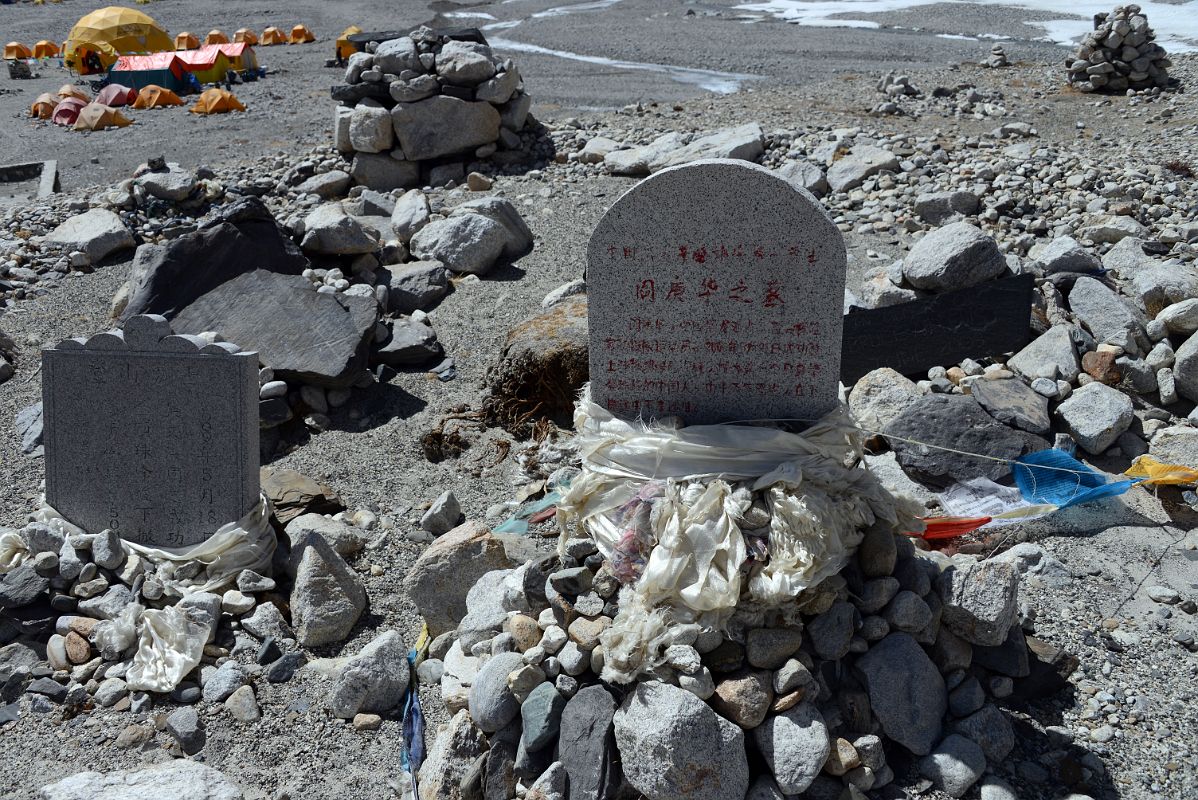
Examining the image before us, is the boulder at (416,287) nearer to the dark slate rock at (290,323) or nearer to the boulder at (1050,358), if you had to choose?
the dark slate rock at (290,323)

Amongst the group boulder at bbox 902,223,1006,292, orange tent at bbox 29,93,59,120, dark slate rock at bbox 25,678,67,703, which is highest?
boulder at bbox 902,223,1006,292

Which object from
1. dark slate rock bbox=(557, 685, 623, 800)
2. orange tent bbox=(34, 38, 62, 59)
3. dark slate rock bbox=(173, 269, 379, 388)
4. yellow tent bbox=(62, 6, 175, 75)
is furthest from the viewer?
orange tent bbox=(34, 38, 62, 59)

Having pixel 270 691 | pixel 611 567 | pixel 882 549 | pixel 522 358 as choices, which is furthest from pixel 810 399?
pixel 522 358

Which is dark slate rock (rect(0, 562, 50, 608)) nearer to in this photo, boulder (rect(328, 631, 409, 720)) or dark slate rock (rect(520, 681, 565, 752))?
boulder (rect(328, 631, 409, 720))

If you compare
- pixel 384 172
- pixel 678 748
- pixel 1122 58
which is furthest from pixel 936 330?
pixel 1122 58

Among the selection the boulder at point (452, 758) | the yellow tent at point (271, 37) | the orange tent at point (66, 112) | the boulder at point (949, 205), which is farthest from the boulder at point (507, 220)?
the yellow tent at point (271, 37)

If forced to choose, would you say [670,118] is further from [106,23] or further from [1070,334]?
[106,23]

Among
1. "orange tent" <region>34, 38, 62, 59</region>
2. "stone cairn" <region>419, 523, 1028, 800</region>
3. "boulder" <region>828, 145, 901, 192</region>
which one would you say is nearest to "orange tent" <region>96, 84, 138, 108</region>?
"orange tent" <region>34, 38, 62, 59</region>

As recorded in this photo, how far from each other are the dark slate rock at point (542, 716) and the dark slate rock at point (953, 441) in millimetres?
2738

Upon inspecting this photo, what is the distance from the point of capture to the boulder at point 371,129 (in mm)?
11422

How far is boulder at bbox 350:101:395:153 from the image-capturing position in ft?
37.5

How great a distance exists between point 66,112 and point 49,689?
1607 cm

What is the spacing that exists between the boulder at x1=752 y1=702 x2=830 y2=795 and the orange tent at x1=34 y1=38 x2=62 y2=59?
2746 centimetres

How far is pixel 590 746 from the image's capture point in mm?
3424
